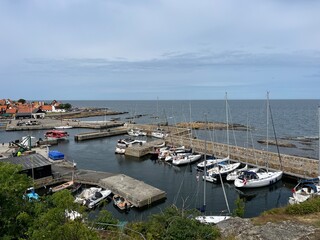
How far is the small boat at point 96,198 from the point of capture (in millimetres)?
27234

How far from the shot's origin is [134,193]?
28.5 metres

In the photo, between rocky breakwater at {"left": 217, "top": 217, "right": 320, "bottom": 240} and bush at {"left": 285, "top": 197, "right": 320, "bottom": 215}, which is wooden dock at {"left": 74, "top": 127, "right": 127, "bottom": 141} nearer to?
bush at {"left": 285, "top": 197, "right": 320, "bottom": 215}

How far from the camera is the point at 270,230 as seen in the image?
1251 centimetres

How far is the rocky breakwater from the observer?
39.1ft

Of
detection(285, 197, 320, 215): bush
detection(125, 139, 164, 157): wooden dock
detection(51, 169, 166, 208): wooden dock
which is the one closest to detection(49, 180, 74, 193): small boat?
detection(51, 169, 166, 208): wooden dock

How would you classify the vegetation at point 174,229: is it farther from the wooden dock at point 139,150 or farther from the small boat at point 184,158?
the wooden dock at point 139,150

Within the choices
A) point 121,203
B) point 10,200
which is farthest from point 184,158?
point 10,200


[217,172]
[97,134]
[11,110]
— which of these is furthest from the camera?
[11,110]

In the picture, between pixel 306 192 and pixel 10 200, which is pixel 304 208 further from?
pixel 10 200

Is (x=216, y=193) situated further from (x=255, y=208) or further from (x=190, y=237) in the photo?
(x=190, y=237)

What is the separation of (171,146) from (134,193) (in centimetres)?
2647

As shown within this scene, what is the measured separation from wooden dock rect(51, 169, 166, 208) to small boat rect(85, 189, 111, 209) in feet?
3.39

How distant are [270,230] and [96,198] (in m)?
19.4

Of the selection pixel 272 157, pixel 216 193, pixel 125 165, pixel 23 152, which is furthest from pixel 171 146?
pixel 23 152
